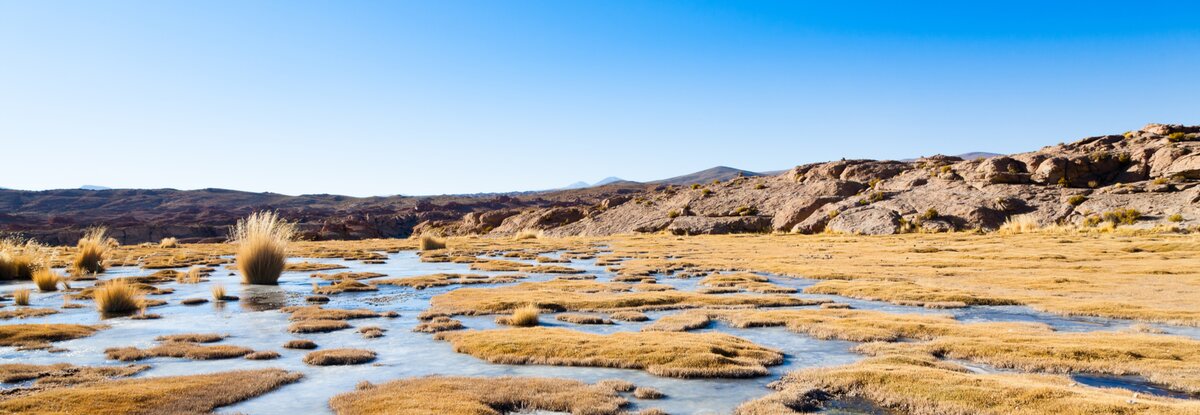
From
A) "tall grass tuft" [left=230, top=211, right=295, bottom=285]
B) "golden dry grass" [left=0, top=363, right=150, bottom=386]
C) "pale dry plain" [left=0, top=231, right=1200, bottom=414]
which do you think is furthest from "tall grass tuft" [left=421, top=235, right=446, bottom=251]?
"golden dry grass" [left=0, top=363, right=150, bottom=386]

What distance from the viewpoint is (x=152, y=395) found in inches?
363

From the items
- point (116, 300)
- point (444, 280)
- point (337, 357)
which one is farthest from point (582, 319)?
point (116, 300)

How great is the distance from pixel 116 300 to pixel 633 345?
13397 millimetres

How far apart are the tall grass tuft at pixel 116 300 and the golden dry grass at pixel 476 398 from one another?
11524 millimetres

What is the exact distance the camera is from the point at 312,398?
9.59 m

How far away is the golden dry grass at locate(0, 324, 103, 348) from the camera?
43.4ft

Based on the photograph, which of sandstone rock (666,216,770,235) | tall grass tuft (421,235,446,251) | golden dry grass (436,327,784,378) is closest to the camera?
golden dry grass (436,327,784,378)

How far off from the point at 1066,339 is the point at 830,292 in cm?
948

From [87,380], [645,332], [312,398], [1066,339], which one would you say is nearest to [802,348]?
[645,332]

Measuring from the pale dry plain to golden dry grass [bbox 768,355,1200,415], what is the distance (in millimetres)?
38

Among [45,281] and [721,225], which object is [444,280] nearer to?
[45,281]

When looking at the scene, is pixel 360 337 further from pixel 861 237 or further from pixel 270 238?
pixel 861 237

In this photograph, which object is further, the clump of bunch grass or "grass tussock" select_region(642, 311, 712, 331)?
the clump of bunch grass

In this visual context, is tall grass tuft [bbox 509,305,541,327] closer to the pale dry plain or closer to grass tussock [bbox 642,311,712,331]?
the pale dry plain
